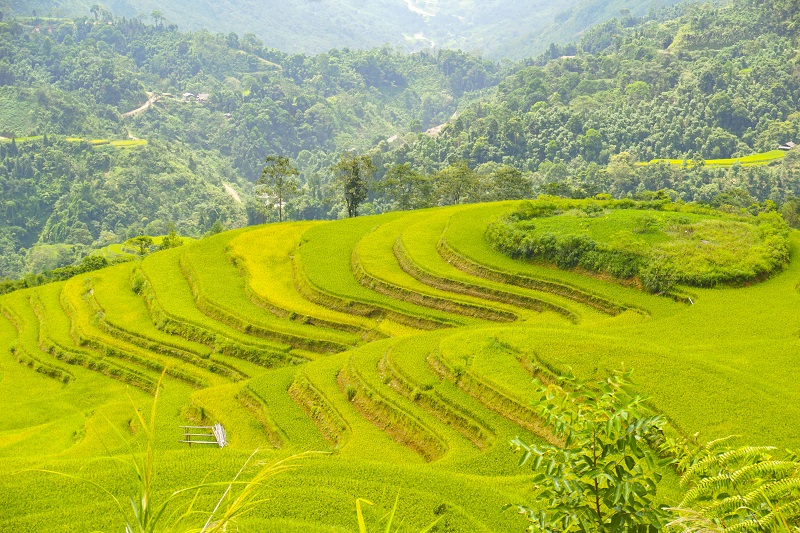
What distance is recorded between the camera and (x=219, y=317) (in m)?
24.6

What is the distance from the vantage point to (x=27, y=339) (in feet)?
86.0

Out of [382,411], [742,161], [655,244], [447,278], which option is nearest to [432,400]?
[382,411]

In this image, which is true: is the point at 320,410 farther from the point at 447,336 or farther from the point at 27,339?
the point at 27,339

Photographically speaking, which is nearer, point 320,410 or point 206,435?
point 206,435

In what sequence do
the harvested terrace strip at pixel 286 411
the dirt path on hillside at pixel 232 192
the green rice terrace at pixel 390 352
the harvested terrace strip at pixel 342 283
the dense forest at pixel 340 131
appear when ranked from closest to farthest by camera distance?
the green rice terrace at pixel 390 352, the harvested terrace strip at pixel 286 411, the harvested terrace strip at pixel 342 283, the dense forest at pixel 340 131, the dirt path on hillside at pixel 232 192

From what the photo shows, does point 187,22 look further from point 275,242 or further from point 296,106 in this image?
point 275,242

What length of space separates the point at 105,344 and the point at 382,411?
526 inches

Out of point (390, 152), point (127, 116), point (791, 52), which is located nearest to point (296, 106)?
point (127, 116)

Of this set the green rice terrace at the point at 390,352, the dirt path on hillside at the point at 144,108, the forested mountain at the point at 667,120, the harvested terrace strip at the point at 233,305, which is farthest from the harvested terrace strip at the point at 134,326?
the dirt path on hillside at the point at 144,108

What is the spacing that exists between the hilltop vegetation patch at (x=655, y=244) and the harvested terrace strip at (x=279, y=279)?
7.12 metres

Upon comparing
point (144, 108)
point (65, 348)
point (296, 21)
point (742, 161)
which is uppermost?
point (296, 21)

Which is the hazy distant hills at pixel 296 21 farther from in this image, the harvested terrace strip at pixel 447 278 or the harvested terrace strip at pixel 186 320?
the harvested terrace strip at pixel 447 278

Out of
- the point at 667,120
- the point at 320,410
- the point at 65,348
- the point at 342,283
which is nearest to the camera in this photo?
the point at 320,410

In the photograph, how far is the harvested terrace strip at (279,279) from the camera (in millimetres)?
22958
